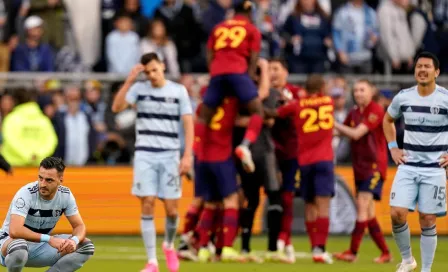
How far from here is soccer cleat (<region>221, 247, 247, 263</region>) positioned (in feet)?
50.5

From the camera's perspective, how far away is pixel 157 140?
1420cm

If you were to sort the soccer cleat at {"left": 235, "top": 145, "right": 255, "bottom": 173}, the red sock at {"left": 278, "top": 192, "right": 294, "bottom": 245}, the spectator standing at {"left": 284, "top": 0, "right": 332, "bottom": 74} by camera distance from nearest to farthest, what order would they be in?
the soccer cleat at {"left": 235, "top": 145, "right": 255, "bottom": 173}
the red sock at {"left": 278, "top": 192, "right": 294, "bottom": 245}
the spectator standing at {"left": 284, "top": 0, "right": 332, "bottom": 74}

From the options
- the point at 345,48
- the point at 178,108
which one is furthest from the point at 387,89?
the point at 178,108

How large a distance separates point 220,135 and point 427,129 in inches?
137

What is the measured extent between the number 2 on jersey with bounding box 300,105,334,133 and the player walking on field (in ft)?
1.27

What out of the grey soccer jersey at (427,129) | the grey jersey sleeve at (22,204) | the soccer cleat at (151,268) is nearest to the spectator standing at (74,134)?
the soccer cleat at (151,268)

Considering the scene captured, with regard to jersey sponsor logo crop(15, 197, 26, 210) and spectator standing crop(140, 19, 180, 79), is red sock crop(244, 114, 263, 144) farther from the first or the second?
spectator standing crop(140, 19, 180, 79)

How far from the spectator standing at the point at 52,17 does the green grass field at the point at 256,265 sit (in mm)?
4477

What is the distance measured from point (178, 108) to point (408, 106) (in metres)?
2.80

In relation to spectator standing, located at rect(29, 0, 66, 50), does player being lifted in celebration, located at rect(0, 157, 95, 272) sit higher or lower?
lower

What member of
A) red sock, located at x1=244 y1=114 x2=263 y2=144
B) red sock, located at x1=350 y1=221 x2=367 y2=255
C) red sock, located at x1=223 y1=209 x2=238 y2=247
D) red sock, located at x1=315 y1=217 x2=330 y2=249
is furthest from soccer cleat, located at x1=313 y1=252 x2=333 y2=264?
red sock, located at x1=244 y1=114 x2=263 y2=144

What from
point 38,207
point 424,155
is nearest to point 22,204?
point 38,207

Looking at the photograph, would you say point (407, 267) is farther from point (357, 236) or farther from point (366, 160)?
point (366, 160)

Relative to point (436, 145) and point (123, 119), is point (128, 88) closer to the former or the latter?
point (436, 145)
